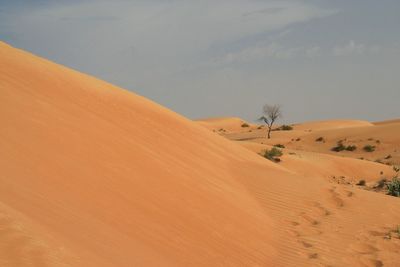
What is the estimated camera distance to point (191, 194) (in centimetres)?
766

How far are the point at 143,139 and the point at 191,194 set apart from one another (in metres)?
2.52

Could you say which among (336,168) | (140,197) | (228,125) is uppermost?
(228,125)

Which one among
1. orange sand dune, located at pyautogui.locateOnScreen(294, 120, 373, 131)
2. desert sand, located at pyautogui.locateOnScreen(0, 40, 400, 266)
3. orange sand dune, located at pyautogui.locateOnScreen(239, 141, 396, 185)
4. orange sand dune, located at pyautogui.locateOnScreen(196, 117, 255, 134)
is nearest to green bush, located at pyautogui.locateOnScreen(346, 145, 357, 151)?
orange sand dune, located at pyautogui.locateOnScreen(239, 141, 396, 185)

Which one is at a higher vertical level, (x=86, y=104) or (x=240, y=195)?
Answer: (x=86, y=104)

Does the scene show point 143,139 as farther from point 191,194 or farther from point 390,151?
point 390,151

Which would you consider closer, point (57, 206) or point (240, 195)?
point (57, 206)

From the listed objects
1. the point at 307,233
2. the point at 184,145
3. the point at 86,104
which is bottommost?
the point at 307,233

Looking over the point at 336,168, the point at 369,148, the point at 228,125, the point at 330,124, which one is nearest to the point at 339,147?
the point at 369,148

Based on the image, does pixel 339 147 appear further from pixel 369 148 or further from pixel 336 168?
pixel 336 168

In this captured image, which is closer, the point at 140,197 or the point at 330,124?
the point at 140,197

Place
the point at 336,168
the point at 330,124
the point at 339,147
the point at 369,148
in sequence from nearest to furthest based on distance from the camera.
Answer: the point at 336,168 < the point at 369,148 < the point at 339,147 < the point at 330,124

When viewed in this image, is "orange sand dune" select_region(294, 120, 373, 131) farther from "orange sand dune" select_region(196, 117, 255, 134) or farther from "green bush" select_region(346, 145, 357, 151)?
"green bush" select_region(346, 145, 357, 151)

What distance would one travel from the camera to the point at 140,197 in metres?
6.50

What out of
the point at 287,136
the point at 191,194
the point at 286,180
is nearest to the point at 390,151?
the point at 287,136
